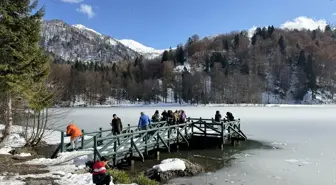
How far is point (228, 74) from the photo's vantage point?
11431cm

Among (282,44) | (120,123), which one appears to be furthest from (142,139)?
(282,44)

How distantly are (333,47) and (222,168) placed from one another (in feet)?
462

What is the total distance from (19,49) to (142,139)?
713cm

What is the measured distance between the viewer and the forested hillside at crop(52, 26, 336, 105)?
102 meters

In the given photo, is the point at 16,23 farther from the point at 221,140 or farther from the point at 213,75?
the point at 213,75

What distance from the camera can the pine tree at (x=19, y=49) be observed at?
1283cm

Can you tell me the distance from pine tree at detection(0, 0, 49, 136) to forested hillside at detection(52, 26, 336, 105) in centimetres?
6720

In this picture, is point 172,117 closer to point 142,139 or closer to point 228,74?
point 142,139

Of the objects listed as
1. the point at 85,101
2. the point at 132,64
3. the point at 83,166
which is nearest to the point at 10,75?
the point at 83,166

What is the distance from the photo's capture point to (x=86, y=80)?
10006 centimetres

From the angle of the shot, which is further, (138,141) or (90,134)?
(90,134)

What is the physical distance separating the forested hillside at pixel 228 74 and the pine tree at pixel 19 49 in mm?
67197

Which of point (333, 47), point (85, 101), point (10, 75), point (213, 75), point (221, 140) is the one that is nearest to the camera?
point (10, 75)

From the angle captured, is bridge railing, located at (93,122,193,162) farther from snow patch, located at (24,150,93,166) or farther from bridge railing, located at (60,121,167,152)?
bridge railing, located at (60,121,167,152)
